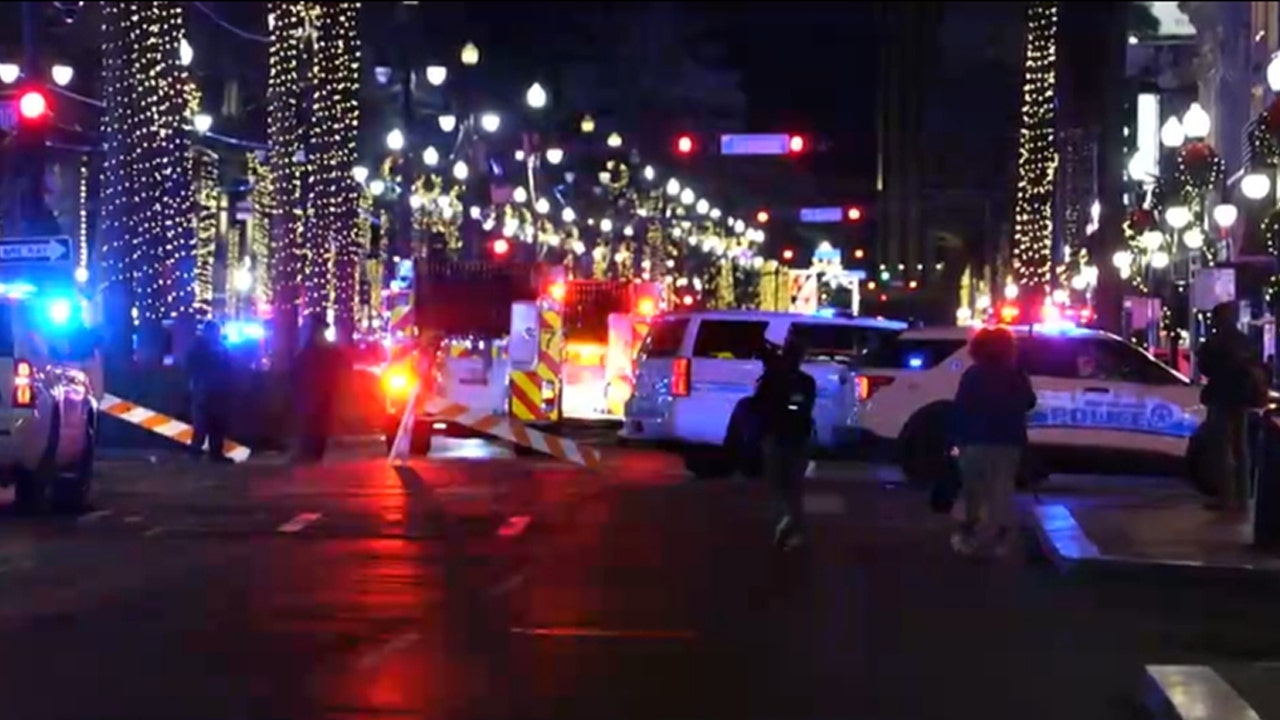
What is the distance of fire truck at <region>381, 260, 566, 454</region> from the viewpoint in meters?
30.8

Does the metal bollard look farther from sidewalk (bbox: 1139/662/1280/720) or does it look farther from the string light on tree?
the string light on tree

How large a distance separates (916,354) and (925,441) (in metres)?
1.00

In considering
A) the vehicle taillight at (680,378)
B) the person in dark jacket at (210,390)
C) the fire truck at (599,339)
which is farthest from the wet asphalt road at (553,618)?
the fire truck at (599,339)

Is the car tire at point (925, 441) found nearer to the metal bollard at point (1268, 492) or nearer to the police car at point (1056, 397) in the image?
the police car at point (1056, 397)

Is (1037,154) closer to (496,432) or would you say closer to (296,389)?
(496,432)

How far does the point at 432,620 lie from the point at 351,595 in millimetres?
1345

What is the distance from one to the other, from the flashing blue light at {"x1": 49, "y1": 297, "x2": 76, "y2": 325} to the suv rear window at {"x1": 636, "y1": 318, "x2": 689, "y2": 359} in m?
6.76

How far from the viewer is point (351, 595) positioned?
14992 millimetres

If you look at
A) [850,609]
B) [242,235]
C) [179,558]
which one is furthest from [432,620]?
[242,235]

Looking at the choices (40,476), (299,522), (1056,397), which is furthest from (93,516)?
(1056,397)

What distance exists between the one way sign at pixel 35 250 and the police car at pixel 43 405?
5.57 metres

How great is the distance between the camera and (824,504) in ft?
76.8

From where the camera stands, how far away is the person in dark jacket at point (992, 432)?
58.6 ft

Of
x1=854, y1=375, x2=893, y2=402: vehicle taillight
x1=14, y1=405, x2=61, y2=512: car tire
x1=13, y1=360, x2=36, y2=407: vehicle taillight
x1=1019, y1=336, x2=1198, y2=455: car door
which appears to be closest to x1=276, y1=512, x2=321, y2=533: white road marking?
x1=14, y1=405, x2=61, y2=512: car tire
